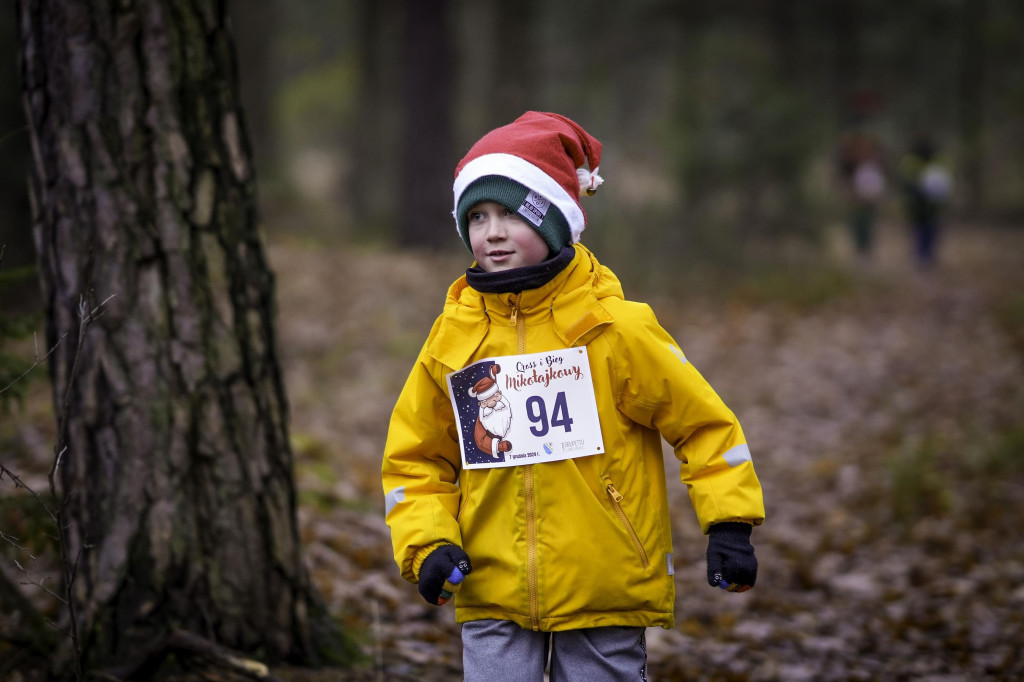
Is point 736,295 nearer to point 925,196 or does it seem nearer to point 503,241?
point 925,196

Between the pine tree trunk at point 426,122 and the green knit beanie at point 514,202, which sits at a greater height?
the pine tree trunk at point 426,122

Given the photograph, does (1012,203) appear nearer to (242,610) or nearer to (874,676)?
(874,676)

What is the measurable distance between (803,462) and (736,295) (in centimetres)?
529

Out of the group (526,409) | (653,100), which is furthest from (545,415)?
(653,100)

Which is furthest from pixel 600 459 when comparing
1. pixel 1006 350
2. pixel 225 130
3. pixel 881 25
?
pixel 881 25

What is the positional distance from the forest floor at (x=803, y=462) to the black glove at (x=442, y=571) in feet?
3.32

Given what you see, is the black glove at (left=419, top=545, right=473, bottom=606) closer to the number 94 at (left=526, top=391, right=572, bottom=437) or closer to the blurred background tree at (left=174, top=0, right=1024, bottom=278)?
the number 94 at (left=526, top=391, right=572, bottom=437)

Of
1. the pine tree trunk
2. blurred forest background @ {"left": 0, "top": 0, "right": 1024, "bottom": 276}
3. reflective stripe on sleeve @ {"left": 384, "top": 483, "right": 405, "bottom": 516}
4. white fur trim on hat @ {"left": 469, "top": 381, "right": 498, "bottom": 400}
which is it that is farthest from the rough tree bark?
the pine tree trunk

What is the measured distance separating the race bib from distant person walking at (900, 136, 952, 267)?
1430cm

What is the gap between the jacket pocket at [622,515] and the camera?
2311 mm

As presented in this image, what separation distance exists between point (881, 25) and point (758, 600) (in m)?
24.5

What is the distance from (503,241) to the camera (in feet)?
7.72

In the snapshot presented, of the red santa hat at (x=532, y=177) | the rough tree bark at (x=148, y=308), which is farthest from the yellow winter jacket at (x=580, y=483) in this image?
the rough tree bark at (x=148, y=308)

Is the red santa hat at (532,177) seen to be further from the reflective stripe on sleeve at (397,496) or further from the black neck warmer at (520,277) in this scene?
the reflective stripe on sleeve at (397,496)
